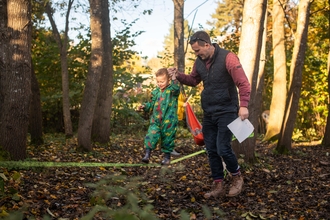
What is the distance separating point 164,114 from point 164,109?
76mm

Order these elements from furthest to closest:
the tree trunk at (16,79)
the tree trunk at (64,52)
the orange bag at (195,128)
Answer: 1. the tree trunk at (64,52)
2. the orange bag at (195,128)
3. the tree trunk at (16,79)

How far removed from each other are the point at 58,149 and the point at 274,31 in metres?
8.91

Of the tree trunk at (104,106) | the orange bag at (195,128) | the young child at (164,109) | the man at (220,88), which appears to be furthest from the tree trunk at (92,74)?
the man at (220,88)

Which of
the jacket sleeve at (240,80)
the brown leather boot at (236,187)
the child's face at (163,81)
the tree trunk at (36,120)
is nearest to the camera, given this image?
the jacket sleeve at (240,80)

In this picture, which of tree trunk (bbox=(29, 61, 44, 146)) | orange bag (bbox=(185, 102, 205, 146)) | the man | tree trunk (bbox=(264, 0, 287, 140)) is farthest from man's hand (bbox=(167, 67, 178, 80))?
tree trunk (bbox=(264, 0, 287, 140))

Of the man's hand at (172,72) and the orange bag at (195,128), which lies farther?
the orange bag at (195,128)

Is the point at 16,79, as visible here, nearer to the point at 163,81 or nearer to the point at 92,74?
the point at 163,81

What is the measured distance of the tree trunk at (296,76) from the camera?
36.2ft

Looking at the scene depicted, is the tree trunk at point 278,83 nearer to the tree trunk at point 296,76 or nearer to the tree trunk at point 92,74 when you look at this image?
the tree trunk at point 296,76

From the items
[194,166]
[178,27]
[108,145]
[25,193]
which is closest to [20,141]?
[25,193]

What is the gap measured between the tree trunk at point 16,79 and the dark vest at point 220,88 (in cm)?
273

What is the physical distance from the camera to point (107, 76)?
10.6m

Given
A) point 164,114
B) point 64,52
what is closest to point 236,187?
point 164,114

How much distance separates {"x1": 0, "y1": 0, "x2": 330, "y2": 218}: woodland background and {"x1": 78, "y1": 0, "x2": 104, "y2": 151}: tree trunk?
0.8 inches
